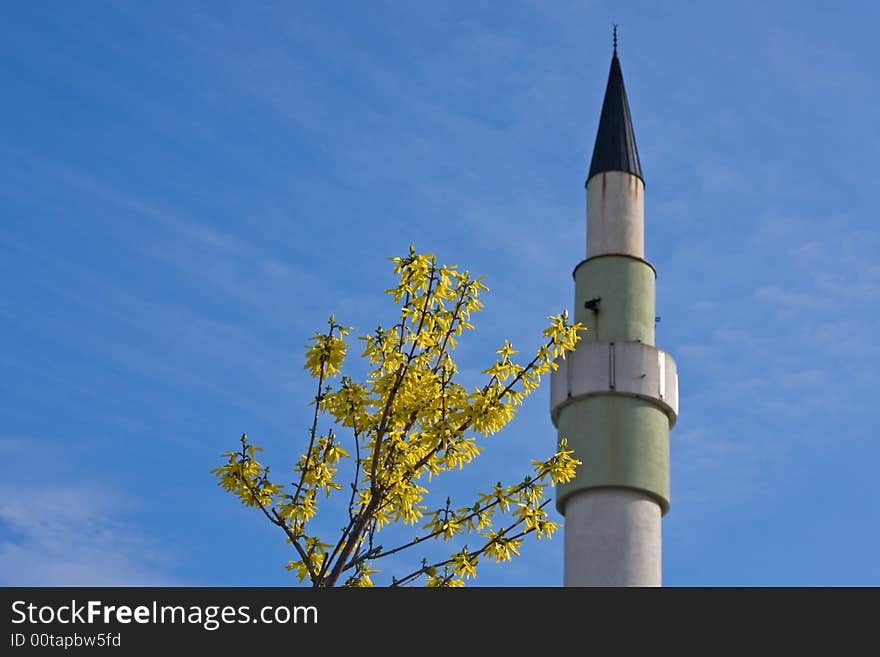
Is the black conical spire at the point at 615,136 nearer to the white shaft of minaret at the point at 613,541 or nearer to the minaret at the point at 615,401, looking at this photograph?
the minaret at the point at 615,401

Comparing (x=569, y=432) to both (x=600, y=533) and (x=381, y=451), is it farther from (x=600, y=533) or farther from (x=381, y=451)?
(x=381, y=451)

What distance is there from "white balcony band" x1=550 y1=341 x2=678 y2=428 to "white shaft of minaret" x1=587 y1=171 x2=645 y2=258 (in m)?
2.50

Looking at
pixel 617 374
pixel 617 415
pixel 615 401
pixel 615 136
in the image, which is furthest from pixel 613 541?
pixel 615 136

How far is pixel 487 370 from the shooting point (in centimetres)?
1369

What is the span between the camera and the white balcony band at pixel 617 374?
2672cm

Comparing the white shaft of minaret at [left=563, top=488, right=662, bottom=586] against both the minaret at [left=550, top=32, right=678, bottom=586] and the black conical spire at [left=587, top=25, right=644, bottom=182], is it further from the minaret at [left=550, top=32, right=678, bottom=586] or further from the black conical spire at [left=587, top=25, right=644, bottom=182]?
the black conical spire at [left=587, top=25, right=644, bottom=182]

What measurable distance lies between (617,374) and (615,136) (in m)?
6.43

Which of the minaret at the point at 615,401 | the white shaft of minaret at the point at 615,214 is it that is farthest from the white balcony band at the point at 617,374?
the white shaft of minaret at the point at 615,214

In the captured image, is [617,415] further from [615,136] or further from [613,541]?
[615,136]

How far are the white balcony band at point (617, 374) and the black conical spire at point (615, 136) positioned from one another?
4.61 meters

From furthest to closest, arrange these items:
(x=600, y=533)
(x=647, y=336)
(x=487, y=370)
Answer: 1. (x=647, y=336)
2. (x=600, y=533)
3. (x=487, y=370)

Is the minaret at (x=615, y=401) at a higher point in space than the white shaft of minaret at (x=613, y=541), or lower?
higher
